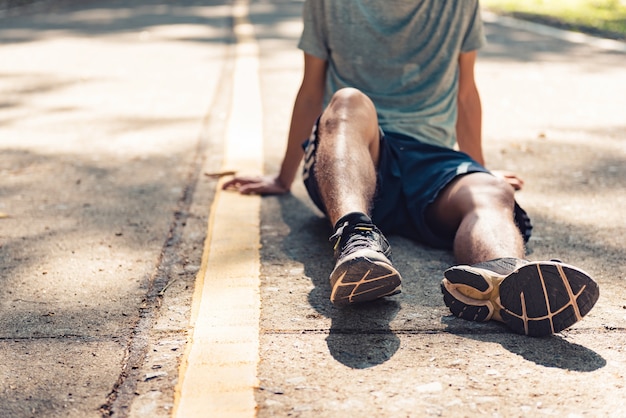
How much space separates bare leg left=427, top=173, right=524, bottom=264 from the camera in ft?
9.85

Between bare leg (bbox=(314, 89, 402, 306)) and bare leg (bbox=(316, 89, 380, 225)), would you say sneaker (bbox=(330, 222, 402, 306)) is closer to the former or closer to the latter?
bare leg (bbox=(314, 89, 402, 306))

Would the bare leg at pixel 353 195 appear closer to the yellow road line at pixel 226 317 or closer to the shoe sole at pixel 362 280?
the shoe sole at pixel 362 280

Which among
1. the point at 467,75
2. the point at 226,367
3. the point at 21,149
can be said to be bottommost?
the point at 21,149

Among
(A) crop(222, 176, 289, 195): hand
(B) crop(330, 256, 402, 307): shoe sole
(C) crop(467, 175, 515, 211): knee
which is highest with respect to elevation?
(C) crop(467, 175, 515, 211): knee

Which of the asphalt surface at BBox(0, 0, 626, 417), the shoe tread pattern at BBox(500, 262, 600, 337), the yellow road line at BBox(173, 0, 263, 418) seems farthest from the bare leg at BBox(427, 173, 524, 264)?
the yellow road line at BBox(173, 0, 263, 418)

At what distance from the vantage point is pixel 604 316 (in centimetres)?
289

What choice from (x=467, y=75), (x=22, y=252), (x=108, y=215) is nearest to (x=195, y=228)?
(x=108, y=215)

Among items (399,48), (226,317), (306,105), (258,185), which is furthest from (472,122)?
(226,317)

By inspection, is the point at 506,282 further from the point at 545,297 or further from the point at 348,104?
the point at 348,104

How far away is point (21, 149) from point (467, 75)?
107 inches

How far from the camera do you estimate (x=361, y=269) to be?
2691 millimetres

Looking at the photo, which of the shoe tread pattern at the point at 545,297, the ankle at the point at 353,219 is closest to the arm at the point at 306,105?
the ankle at the point at 353,219

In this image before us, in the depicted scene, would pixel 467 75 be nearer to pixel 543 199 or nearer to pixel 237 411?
pixel 543 199

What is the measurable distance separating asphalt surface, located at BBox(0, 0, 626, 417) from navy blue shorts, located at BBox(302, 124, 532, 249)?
0.09 metres
